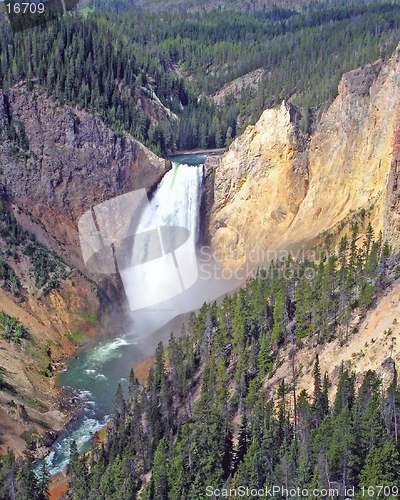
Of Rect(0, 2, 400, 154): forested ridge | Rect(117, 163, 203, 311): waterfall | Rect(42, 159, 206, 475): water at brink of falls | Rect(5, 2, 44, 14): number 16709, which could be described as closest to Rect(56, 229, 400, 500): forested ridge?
Rect(42, 159, 206, 475): water at brink of falls

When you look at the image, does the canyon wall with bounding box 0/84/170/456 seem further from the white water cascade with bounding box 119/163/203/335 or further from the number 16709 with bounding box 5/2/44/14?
the number 16709 with bounding box 5/2/44/14

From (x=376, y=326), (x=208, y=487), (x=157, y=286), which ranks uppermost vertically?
(x=376, y=326)

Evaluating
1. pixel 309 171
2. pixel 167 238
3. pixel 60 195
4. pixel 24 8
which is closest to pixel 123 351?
pixel 167 238

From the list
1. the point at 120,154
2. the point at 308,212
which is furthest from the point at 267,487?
the point at 120,154

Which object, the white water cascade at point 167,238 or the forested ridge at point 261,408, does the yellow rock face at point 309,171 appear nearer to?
the white water cascade at point 167,238

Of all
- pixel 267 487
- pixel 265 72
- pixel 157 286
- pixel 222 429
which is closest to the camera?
pixel 267 487

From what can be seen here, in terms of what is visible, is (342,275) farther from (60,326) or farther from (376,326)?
(60,326)

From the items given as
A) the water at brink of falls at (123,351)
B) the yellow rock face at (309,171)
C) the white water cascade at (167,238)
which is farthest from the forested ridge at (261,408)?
the white water cascade at (167,238)
